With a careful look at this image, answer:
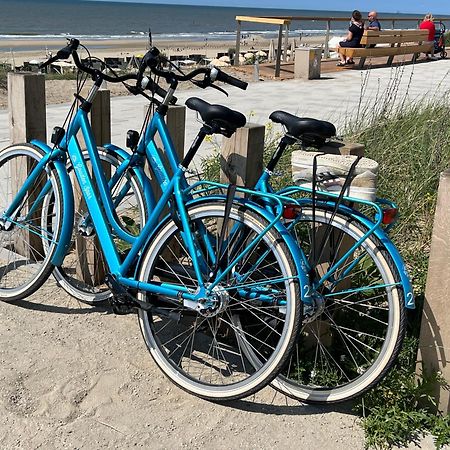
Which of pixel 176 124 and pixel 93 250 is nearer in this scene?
pixel 176 124

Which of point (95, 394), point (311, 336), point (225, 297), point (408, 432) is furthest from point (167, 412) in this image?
point (408, 432)

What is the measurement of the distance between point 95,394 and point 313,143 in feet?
5.24

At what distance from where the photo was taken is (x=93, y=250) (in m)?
4.25

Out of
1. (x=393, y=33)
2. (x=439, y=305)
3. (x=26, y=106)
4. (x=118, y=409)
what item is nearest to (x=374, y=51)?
(x=393, y=33)

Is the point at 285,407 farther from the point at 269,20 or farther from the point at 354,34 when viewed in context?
the point at 354,34

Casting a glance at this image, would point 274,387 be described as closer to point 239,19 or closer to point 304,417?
point 304,417

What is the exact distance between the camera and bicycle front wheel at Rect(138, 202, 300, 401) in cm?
294

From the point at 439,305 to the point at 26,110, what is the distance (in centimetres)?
287

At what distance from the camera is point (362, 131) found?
589cm

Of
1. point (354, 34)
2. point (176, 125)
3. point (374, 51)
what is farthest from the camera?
point (354, 34)

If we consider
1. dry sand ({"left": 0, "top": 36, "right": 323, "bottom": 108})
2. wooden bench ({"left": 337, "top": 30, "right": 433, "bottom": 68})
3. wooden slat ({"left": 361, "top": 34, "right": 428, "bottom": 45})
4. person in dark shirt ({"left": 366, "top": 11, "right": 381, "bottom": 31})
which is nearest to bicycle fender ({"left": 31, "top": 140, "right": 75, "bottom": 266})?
wooden bench ({"left": 337, "top": 30, "right": 433, "bottom": 68})

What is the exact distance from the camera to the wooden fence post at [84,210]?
4.12 metres

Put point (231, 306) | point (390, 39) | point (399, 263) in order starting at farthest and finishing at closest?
point (390, 39), point (231, 306), point (399, 263)

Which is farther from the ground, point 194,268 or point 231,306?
point 194,268
